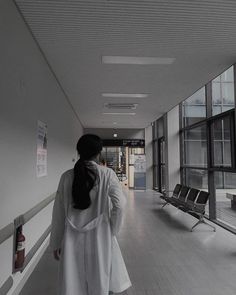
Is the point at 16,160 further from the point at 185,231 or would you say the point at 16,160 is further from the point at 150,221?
the point at 150,221

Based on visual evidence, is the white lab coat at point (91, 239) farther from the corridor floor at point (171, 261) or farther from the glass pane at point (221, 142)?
the glass pane at point (221, 142)

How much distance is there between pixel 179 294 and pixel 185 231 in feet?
9.38

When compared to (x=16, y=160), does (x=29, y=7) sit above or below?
above

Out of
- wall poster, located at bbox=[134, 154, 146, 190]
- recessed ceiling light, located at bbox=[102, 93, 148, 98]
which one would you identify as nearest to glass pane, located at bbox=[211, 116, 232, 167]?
recessed ceiling light, located at bbox=[102, 93, 148, 98]

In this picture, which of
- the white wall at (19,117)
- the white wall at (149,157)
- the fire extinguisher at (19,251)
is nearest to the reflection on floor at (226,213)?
the white wall at (19,117)

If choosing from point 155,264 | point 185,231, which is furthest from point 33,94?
point 185,231

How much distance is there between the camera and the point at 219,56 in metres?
4.54

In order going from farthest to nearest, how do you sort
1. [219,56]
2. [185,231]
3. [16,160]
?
[185,231] < [219,56] < [16,160]

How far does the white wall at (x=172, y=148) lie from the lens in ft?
31.8

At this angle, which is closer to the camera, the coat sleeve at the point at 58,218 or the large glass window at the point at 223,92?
the coat sleeve at the point at 58,218

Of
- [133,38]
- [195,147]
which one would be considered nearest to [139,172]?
[195,147]

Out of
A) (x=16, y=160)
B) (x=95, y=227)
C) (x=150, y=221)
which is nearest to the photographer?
(x=95, y=227)

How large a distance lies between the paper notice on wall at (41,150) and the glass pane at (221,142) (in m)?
3.70

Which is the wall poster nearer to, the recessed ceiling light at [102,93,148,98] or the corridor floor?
the recessed ceiling light at [102,93,148,98]
